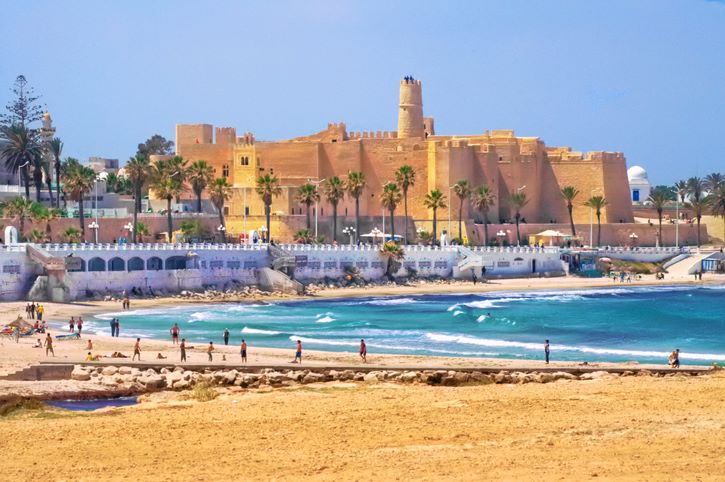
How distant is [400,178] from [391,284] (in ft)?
37.5

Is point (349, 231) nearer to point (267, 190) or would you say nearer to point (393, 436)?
point (267, 190)

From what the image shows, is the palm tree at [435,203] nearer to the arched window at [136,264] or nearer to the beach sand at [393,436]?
the arched window at [136,264]

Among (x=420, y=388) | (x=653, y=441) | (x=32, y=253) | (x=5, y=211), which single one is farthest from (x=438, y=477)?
(x=5, y=211)

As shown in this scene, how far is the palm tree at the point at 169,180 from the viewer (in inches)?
2822

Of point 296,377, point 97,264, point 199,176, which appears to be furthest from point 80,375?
point 199,176

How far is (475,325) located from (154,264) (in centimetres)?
1733

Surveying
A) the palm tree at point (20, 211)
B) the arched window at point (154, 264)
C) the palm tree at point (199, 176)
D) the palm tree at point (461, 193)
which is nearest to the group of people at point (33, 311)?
the arched window at point (154, 264)

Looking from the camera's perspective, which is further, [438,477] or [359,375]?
[359,375]

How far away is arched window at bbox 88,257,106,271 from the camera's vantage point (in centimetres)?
5959

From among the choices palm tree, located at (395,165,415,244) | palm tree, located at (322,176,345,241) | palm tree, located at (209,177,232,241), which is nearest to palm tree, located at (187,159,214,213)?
palm tree, located at (209,177,232,241)

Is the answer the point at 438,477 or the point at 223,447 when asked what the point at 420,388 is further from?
the point at 438,477

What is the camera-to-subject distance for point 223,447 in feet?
72.7

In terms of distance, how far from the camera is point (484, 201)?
283 feet

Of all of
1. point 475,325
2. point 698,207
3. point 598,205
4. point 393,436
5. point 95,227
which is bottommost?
point 393,436
